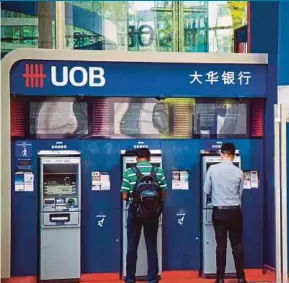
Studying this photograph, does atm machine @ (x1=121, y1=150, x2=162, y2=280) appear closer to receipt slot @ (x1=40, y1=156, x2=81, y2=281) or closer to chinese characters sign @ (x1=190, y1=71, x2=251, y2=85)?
receipt slot @ (x1=40, y1=156, x2=81, y2=281)

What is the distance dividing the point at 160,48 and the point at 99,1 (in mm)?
953

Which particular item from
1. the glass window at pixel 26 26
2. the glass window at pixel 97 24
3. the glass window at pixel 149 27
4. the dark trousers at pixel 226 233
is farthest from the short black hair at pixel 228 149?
the glass window at pixel 26 26

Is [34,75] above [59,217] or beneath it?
above

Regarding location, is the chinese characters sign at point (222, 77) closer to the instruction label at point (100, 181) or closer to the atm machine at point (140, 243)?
the atm machine at point (140, 243)

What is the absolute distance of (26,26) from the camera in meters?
8.05

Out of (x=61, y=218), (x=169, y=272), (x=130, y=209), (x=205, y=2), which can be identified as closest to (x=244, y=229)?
(x=169, y=272)

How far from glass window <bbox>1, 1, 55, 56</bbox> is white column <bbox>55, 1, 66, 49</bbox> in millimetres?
53

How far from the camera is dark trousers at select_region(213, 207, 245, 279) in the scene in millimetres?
7496

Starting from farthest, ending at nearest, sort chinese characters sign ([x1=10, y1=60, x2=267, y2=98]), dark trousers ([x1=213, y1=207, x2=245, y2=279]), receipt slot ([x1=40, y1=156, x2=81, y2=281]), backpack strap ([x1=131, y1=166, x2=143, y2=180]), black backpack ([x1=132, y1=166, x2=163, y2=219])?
chinese characters sign ([x1=10, y1=60, x2=267, y2=98]), receipt slot ([x1=40, y1=156, x2=81, y2=281]), dark trousers ([x1=213, y1=207, x2=245, y2=279]), backpack strap ([x1=131, y1=166, x2=143, y2=180]), black backpack ([x1=132, y1=166, x2=163, y2=219])

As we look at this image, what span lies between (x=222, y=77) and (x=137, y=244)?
7.65 ft

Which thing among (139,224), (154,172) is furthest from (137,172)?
(139,224)

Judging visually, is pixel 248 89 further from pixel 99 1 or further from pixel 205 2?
pixel 99 1

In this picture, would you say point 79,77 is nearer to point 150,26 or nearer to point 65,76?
point 65,76

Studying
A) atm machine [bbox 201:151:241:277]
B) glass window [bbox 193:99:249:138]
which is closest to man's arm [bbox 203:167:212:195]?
atm machine [bbox 201:151:241:277]
